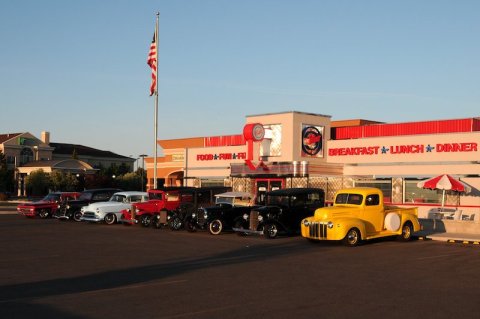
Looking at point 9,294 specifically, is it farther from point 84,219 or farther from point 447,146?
point 447,146

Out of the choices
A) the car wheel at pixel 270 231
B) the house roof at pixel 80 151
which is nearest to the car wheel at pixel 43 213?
the car wheel at pixel 270 231

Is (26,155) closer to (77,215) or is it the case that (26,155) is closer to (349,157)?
(77,215)

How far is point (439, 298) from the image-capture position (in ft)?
32.4

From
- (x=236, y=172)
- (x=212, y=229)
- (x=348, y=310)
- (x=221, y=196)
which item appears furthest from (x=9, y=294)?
(x=236, y=172)

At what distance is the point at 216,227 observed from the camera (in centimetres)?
2330

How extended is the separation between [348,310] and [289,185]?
26.9 meters

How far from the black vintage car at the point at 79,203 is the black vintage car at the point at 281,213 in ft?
37.7

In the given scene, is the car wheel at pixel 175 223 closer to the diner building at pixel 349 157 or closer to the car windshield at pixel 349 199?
the diner building at pixel 349 157

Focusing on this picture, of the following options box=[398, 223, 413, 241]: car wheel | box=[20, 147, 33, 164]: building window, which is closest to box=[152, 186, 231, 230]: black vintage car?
box=[398, 223, 413, 241]: car wheel

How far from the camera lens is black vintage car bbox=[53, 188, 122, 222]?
31672mm

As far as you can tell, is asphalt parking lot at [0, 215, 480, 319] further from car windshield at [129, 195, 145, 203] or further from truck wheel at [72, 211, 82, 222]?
truck wheel at [72, 211, 82, 222]

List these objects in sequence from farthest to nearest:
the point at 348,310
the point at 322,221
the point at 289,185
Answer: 1. the point at 289,185
2. the point at 322,221
3. the point at 348,310

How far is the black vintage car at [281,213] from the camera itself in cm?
2219

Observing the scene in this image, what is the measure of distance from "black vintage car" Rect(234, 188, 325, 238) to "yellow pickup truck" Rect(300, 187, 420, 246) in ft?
7.72
